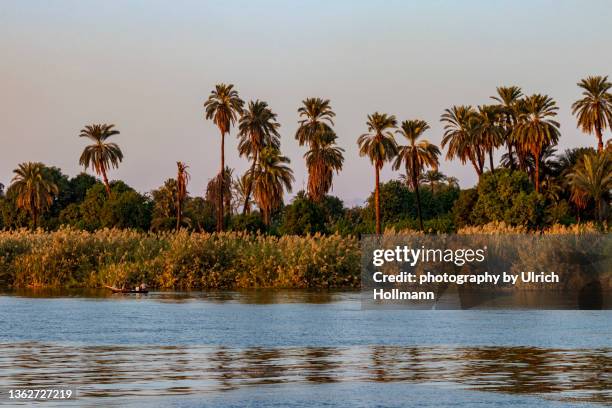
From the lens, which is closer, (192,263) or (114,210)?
(192,263)

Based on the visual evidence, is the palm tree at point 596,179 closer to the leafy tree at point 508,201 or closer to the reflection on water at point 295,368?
the leafy tree at point 508,201

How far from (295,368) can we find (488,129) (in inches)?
4215

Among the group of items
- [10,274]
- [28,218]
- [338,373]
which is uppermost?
[28,218]

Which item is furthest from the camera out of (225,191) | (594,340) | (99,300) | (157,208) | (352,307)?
(157,208)

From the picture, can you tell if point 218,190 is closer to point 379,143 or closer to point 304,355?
point 379,143

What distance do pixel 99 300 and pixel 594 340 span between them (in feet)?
84.4

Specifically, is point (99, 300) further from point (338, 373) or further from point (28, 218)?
point (28, 218)

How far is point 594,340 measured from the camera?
31.5 m

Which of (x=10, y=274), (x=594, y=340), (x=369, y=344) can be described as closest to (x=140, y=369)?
(x=369, y=344)

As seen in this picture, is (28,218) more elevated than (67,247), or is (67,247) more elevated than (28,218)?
(28,218)

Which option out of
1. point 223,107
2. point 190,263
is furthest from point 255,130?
point 190,263

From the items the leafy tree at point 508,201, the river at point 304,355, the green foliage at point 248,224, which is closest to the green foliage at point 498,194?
the leafy tree at point 508,201

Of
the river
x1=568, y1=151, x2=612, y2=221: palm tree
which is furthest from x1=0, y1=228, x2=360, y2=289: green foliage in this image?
x1=568, y1=151, x2=612, y2=221: palm tree

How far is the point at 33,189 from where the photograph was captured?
13488 cm
